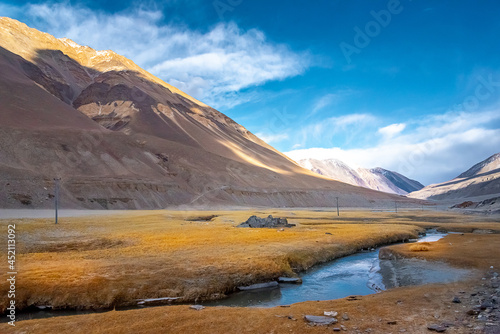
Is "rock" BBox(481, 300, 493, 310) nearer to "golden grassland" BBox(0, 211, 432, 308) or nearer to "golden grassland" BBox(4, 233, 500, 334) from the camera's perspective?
"golden grassland" BBox(4, 233, 500, 334)

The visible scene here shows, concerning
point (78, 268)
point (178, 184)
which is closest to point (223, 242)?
point (78, 268)

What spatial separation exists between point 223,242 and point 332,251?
10.4 m

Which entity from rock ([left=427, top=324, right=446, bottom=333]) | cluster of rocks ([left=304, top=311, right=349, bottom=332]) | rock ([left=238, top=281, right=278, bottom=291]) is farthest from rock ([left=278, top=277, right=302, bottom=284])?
rock ([left=427, top=324, right=446, bottom=333])

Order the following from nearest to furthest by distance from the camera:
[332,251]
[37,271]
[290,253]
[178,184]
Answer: [37,271], [290,253], [332,251], [178,184]

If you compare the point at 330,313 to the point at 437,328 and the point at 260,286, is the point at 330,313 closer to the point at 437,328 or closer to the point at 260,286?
the point at 437,328

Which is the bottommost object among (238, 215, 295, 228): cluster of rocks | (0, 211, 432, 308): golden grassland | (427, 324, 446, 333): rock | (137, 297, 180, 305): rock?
(137, 297, 180, 305): rock

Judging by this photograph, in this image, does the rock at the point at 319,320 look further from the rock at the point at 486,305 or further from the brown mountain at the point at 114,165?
the brown mountain at the point at 114,165

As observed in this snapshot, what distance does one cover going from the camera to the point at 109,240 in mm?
33938

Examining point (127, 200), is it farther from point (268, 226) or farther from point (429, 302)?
point (429, 302)

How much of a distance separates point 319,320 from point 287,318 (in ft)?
4.30

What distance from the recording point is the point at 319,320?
12906 millimetres

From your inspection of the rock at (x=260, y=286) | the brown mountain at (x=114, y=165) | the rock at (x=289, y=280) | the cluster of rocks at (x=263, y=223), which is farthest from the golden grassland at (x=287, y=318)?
the brown mountain at (x=114, y=165)

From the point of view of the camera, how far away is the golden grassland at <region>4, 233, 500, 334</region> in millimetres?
12430

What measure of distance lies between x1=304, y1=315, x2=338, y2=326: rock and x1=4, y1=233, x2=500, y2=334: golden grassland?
261 millimetres
